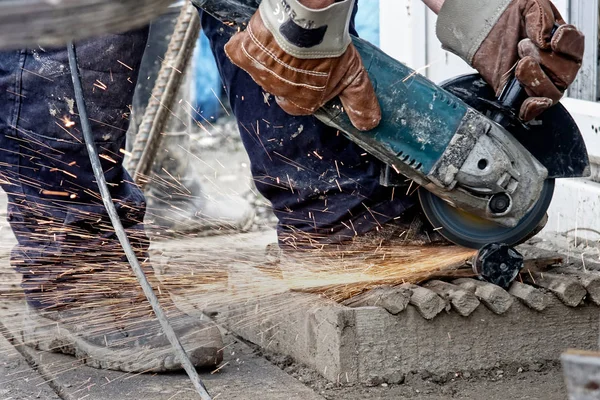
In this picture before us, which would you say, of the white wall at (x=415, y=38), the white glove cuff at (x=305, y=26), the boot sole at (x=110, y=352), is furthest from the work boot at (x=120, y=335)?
the white wall at (x=415, y=38)

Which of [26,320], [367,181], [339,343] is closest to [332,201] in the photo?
[367,181]

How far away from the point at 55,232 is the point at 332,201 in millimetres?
925

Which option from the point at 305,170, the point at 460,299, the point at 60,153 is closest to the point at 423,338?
the point at 460,299

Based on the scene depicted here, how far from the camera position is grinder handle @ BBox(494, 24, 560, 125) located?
2.73 meters

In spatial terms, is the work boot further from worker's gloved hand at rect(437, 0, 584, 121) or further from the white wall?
the white wall

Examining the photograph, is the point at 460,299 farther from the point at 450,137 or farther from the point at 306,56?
the point at 306,56

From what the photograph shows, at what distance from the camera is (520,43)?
8.93ft

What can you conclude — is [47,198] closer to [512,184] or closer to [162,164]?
[512,184]

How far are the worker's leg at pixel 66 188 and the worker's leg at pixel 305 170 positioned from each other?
15.1 inches

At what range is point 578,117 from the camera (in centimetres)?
372

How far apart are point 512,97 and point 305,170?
720 millimetres

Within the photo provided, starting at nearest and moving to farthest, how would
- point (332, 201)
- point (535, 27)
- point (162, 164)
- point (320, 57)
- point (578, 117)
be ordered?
1. point (320, 57)
2. point (535, 27)
3. point (332, 201)
4. point (578, 117)
5. point (162, 164)

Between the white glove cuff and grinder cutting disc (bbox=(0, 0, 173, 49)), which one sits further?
the white glove cuff

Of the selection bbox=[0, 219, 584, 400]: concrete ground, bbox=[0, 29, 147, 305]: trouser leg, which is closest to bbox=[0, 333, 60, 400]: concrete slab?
bbox=[0, 219, 584, 400]: concrete ground
